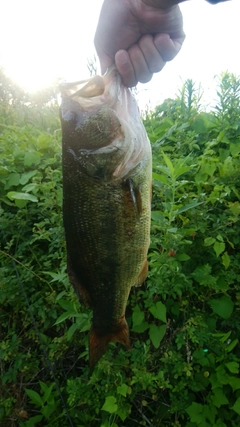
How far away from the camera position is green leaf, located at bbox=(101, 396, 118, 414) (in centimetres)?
201

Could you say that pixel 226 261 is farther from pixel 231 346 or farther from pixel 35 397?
pixel 35 397

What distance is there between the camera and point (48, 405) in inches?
92.0

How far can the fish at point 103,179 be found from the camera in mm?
1676

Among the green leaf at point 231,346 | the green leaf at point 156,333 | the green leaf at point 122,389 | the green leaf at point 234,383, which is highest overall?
the green leaf at point 156,333

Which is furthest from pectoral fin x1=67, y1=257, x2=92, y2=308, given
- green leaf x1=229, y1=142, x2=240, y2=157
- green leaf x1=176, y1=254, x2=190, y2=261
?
green leaf x1=229, y1=142, x2=240, y2=157

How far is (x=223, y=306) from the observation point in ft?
7.41

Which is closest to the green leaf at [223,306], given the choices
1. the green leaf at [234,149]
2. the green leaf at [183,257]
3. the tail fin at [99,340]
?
the green leaf at [183,257]

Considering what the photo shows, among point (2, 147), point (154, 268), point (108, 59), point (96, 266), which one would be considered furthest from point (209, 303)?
point (2, 147)

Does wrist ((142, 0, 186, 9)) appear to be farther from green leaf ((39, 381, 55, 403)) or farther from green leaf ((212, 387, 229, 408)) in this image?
green leaf ((39, 381, 55, 403))

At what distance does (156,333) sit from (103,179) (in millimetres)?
1064

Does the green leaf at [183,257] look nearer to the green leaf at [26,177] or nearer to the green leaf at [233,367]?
the green leaf at [233,367]

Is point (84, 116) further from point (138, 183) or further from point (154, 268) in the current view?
point (154, 268)

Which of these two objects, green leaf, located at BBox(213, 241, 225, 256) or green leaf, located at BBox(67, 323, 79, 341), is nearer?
green leaf, located at BBox(213, 241, 225, 256)

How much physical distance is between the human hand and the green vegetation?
0.71 m
